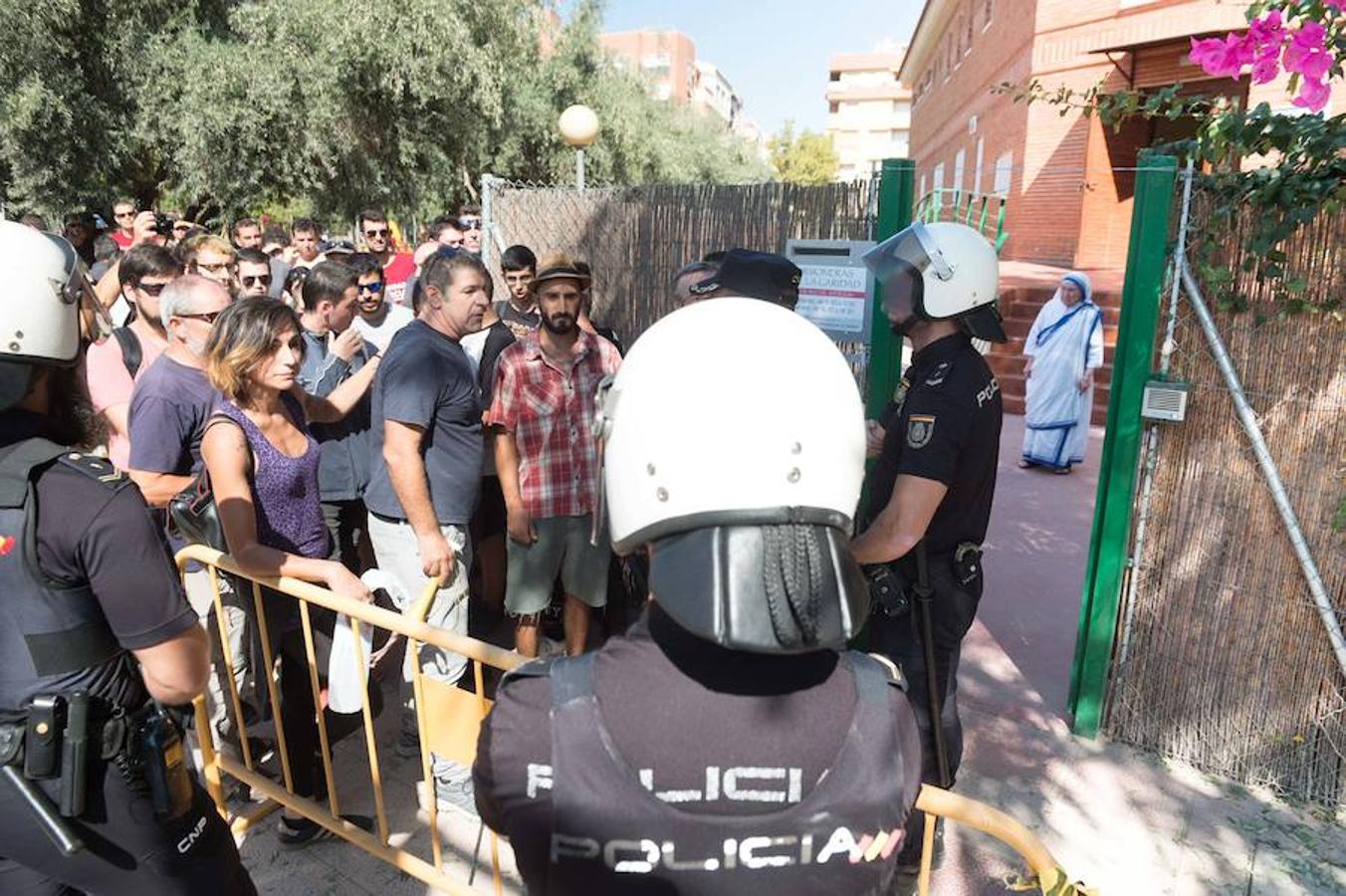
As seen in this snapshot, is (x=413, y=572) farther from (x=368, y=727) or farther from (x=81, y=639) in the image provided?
(x=81, y=639)

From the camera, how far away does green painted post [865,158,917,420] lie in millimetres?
4109

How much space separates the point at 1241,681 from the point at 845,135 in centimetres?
7681

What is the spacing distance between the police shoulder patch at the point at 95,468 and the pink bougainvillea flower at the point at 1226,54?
128 inches

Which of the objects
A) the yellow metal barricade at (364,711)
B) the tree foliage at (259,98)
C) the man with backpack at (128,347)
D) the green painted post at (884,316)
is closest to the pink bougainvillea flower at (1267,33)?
the green painted post at (884,316)

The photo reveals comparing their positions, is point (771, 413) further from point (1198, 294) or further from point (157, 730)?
point (1198, 294)

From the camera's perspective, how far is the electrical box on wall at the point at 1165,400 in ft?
11.0

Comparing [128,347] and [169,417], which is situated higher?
[128,347]

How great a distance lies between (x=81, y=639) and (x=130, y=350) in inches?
107

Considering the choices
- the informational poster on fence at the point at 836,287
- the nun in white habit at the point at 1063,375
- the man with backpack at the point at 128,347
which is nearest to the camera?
the man with backpack at the point at 128,347

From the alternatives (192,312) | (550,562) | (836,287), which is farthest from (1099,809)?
(192,312)

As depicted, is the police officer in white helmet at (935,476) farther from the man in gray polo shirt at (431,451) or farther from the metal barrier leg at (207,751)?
the metal barrier leg at (207,751)

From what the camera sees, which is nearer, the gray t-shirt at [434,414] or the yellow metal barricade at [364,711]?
the yellow metal barricade at [364,711]

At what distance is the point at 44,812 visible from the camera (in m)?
1.67

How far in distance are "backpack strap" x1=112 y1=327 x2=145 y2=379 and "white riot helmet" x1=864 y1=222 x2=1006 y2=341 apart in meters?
3.35
